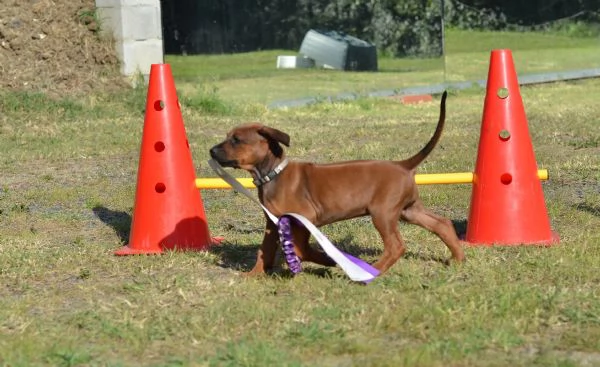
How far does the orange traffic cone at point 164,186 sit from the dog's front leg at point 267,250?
3.01 feet

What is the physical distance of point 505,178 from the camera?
6492 millimetres

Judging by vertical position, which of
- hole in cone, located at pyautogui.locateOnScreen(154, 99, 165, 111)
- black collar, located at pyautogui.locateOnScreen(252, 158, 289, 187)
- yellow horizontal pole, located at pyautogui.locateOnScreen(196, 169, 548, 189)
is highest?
hole in cone, located at pyautogui.locateOnScreen(154, 99, 165, 111)

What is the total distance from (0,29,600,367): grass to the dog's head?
25.2 inches

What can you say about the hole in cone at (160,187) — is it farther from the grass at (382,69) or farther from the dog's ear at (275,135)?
the grass at (382,69)

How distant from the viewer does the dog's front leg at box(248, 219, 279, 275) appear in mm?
5746

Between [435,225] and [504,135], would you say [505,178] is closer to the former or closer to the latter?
[504,135]

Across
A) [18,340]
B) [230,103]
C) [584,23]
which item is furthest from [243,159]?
[584,23]

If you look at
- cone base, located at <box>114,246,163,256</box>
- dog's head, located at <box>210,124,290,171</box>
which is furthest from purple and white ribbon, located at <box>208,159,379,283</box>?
cone base, located at <box>114,246,163,256</box>

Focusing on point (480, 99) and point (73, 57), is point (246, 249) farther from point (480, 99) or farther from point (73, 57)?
point (480, 99)

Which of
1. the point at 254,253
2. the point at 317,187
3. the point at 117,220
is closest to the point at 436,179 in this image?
the point at 317,187

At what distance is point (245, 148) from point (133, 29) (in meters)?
8.59

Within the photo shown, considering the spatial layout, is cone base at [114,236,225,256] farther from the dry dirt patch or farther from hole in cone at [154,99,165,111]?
the dry dirt patch

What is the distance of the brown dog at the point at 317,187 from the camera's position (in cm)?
565

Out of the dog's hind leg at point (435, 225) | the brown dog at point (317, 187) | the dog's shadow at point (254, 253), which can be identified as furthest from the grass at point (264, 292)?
the brown dog at point (317, 187)
